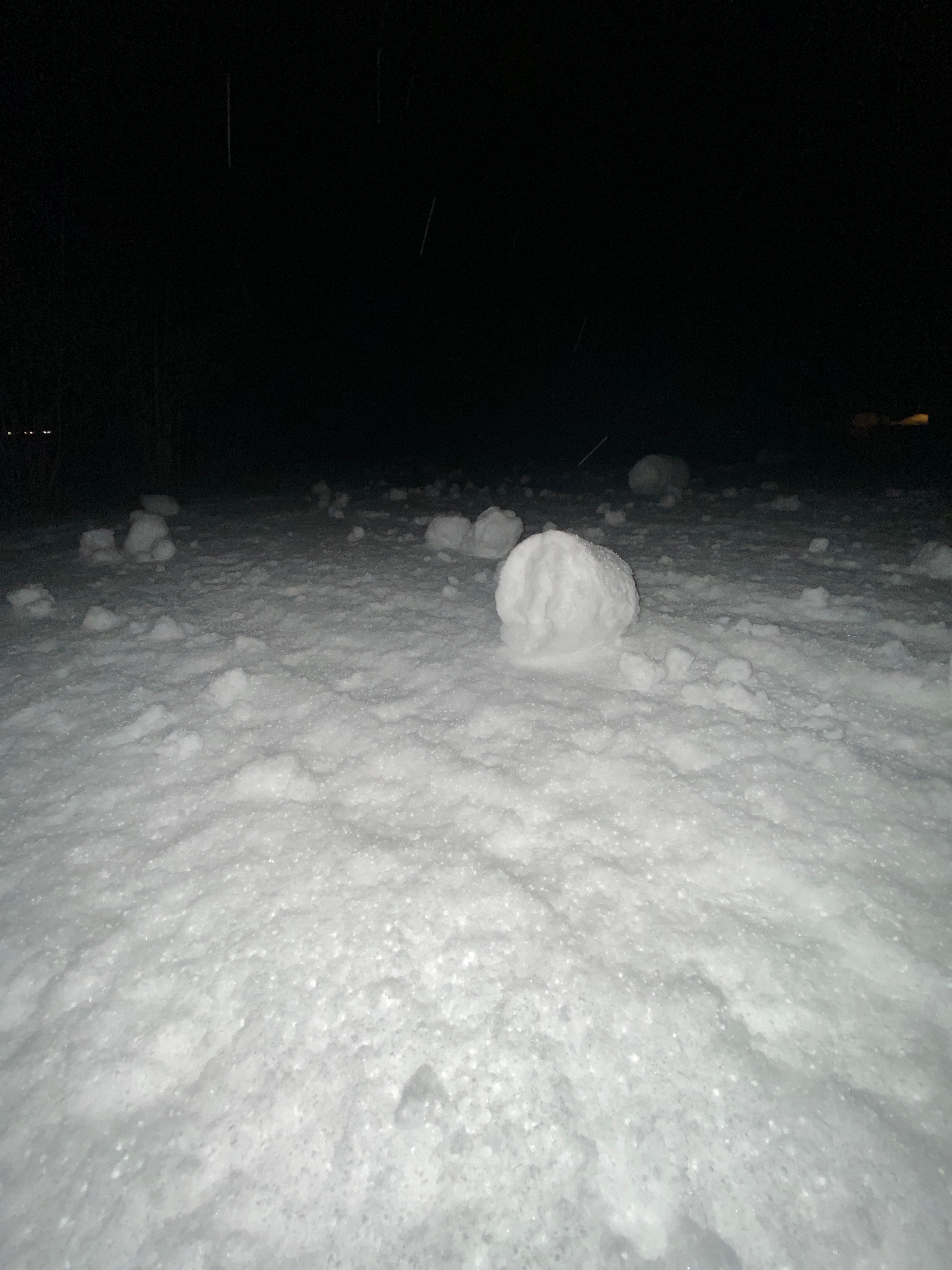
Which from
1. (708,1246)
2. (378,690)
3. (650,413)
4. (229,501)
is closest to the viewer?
(708,1246)

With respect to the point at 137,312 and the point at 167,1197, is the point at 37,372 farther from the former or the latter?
the point at 167,1197

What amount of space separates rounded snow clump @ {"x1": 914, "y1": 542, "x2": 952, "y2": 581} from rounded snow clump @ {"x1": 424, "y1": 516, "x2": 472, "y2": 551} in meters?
2.57

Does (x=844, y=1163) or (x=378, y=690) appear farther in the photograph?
(x=378, y=690)

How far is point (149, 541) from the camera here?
391 centimetres

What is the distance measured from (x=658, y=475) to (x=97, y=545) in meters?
5.14

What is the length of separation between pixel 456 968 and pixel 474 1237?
0.37 m

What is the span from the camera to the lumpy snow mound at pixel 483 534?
12.1 ft

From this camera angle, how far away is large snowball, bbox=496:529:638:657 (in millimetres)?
2205

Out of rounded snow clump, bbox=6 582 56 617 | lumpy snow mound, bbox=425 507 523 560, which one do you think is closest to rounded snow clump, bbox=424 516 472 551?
lumpy snow mound, bbox=425 507 523 560

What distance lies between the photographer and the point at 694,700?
1907 mm

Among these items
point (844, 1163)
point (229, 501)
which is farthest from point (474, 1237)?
point (229, 501)

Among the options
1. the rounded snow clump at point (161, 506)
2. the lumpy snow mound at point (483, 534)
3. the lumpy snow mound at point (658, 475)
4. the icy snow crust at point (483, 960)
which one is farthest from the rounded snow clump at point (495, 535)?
the rounded snow clump at point (161, 506)

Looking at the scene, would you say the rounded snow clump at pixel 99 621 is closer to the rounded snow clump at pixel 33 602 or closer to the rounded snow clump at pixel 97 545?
the rounded snow clump at pixel 33 602

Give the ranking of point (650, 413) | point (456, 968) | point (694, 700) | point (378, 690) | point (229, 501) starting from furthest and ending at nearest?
point (650, 413) → point (229, 501) → point (378, 690) → point (694, 700) → point (456, 968)
